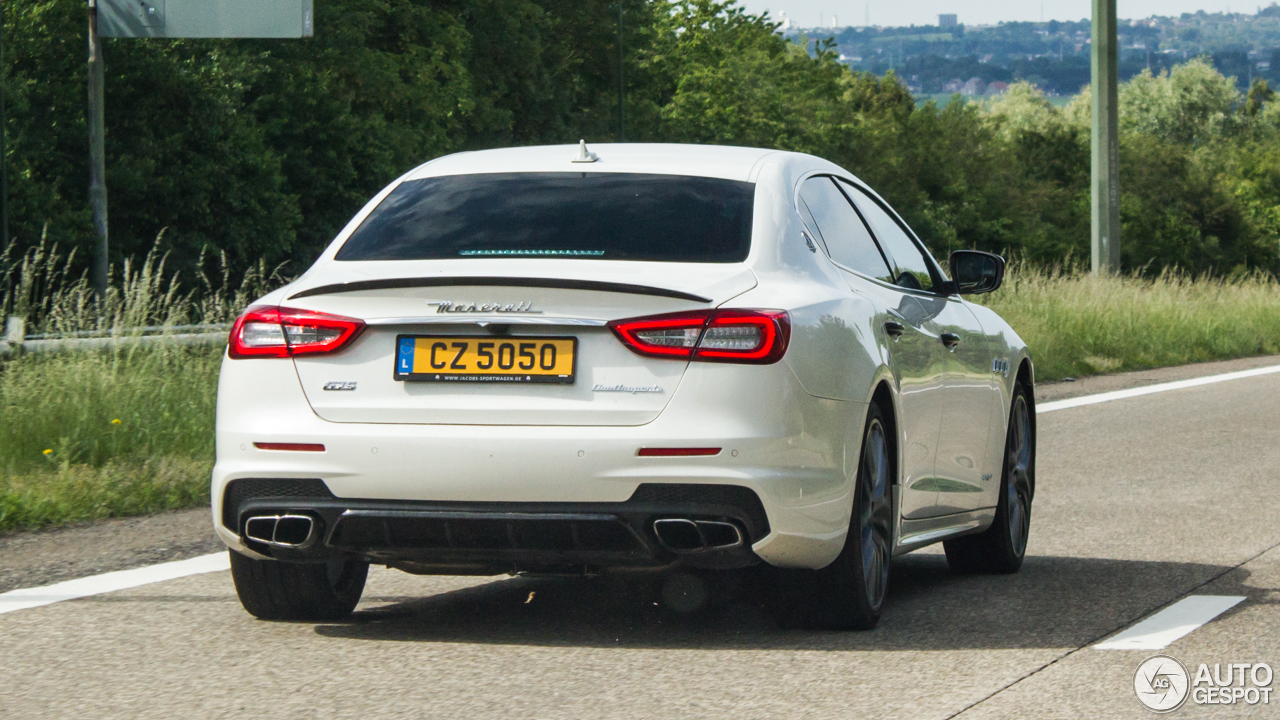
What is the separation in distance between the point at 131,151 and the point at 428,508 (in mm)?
35428

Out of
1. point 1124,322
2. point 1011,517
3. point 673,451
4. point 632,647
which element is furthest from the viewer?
point 1124,322

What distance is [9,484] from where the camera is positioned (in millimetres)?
8969

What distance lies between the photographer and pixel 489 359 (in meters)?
5.22

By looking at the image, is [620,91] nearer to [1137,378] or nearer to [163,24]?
[163,24]

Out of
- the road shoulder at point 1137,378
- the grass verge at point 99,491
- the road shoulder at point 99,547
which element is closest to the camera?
the road shoulder at point 99,547

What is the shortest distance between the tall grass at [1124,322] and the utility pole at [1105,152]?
674 millimetres

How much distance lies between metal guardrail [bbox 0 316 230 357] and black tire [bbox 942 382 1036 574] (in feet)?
18.3

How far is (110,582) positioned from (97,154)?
2115 cm

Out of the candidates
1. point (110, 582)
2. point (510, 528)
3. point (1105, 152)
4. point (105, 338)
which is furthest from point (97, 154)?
point (510, 528)

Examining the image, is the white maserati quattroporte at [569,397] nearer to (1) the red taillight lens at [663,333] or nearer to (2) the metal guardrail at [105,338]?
(1) the red taillight lens at [663,333]

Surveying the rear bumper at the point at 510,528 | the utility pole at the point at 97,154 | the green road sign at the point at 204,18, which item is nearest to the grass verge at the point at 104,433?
the rear bumper at the point at 510,528

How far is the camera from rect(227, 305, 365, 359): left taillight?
17.6 feet

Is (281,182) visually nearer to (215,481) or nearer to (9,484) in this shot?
(9,484)

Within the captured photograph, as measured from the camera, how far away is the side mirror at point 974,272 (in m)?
7.27
